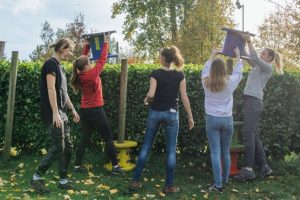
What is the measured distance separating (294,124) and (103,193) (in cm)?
439

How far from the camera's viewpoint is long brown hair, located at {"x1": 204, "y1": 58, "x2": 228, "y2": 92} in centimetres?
614

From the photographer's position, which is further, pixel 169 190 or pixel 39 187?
pixel 169 190

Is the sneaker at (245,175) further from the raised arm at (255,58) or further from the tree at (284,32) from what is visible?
the tree at (284,32)

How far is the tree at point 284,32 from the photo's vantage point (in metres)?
24.9

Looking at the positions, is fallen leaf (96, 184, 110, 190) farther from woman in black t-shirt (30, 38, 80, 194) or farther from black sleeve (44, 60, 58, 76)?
black sleeve (44, 60, 58, 76)

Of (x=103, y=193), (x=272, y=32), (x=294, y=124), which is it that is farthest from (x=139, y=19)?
(x=103, y=193)

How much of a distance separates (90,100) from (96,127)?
1.60 ft

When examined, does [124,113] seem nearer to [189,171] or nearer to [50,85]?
[189,171]

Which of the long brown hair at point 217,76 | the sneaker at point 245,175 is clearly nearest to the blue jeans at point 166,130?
the long brown hair at point 217,76

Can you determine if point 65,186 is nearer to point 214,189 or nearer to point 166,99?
point 166,99

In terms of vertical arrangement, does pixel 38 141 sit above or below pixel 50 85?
below

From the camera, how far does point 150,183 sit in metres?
6.90

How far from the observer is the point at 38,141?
324 inches

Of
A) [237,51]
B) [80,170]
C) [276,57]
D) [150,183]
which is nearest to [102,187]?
[150,183]
